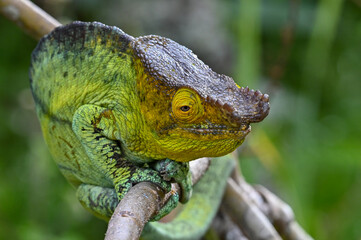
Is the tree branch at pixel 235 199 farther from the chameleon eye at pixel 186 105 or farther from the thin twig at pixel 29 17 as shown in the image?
the chameleon eye at pixel 186 105

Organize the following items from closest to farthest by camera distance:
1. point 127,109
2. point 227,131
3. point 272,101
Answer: point 227,131
point 127,109
point 272,101

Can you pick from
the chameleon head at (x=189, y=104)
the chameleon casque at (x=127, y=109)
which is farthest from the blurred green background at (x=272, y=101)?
the chameleon head at (x=189, y=104)

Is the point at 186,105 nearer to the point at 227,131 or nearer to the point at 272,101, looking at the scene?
the point at 227,131

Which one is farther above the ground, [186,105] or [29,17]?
[29,17]

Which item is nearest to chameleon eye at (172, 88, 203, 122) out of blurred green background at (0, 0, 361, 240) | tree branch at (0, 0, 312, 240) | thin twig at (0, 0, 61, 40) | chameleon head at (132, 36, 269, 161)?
chameleon head at (132, 36, 269, 161)

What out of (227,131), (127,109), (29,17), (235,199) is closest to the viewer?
(227,131)

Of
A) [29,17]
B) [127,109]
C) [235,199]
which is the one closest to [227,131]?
[127,109]

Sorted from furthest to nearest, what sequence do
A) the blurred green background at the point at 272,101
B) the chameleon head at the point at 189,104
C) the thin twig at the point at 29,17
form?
the blurred green background at the point at 272,101 < the thin twig at the point at 29,17 < the chameleon head at the point at 189,104
